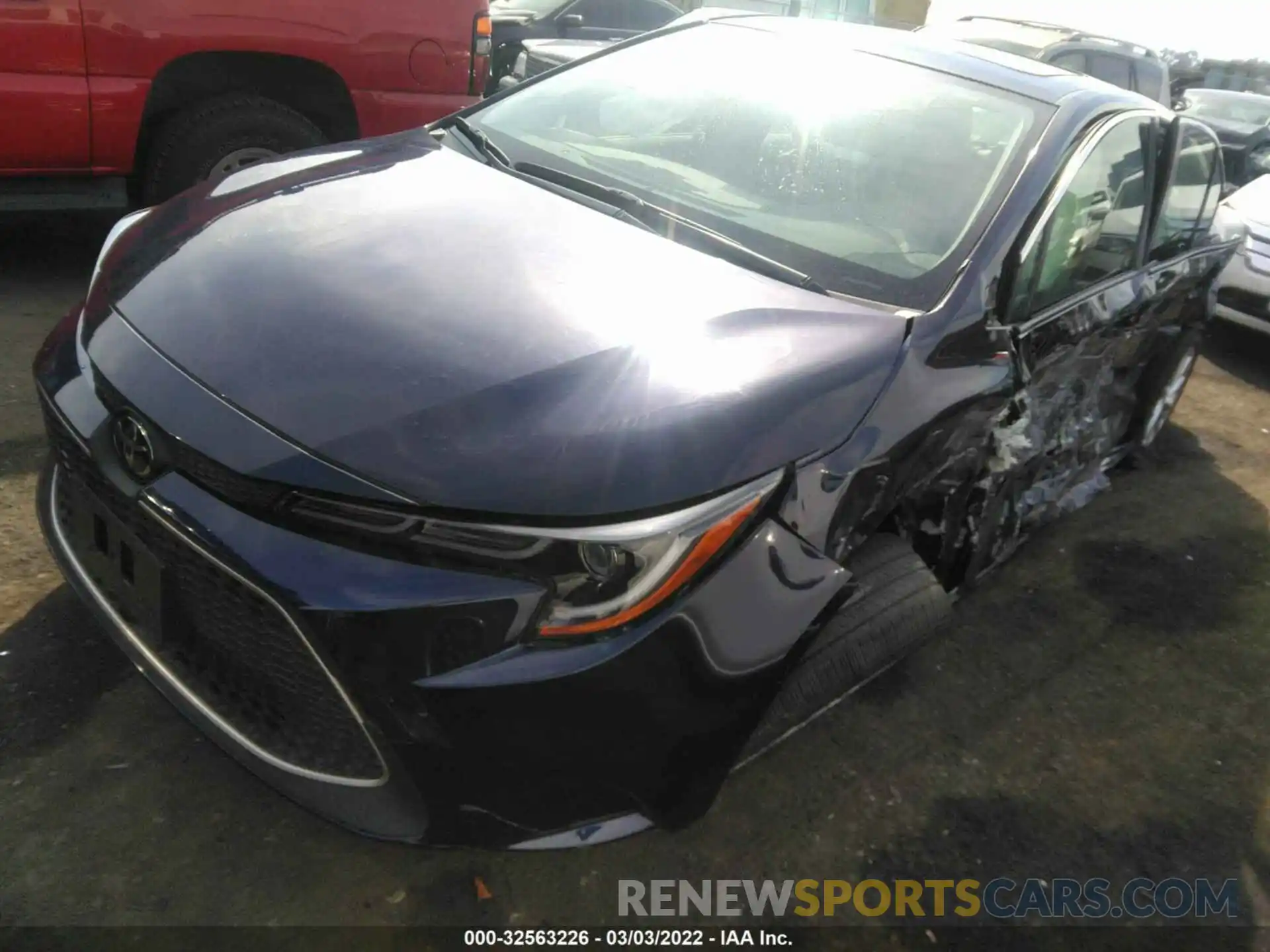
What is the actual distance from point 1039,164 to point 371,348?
166cm

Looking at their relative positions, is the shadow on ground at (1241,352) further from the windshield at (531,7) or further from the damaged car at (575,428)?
the windshield at (531,7)

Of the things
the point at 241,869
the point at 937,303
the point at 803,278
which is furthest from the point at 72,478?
the point at 937,303

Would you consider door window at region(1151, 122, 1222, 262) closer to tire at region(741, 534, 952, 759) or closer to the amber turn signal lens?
tire at region(741, 534, 952, 759)

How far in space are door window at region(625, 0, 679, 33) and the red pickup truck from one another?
18.7 feet

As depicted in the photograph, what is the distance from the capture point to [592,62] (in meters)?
3.25

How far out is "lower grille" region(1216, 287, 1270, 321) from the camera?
549 centimetres

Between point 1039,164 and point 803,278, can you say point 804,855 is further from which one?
point 1039,164

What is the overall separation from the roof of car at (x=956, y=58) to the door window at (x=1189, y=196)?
1.19 feet

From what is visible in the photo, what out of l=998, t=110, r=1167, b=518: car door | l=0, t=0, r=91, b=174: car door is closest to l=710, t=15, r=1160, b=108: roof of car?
l=998, t=110, r=1167, b=518: car door

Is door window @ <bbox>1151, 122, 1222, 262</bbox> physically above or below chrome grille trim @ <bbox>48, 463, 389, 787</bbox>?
above

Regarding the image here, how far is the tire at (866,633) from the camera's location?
191 cm

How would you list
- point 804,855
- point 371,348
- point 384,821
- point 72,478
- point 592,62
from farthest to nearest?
point 592,62 → point 804,855 → point 72,478 → point 371,348 → point 384,821

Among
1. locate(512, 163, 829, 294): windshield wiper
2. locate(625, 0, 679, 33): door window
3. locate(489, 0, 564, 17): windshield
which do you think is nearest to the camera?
locate(512, 163, 829, 294): windshield wiper

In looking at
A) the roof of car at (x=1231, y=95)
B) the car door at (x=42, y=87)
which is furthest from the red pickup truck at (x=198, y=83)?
the roof of car at (x=1231, y=95)
